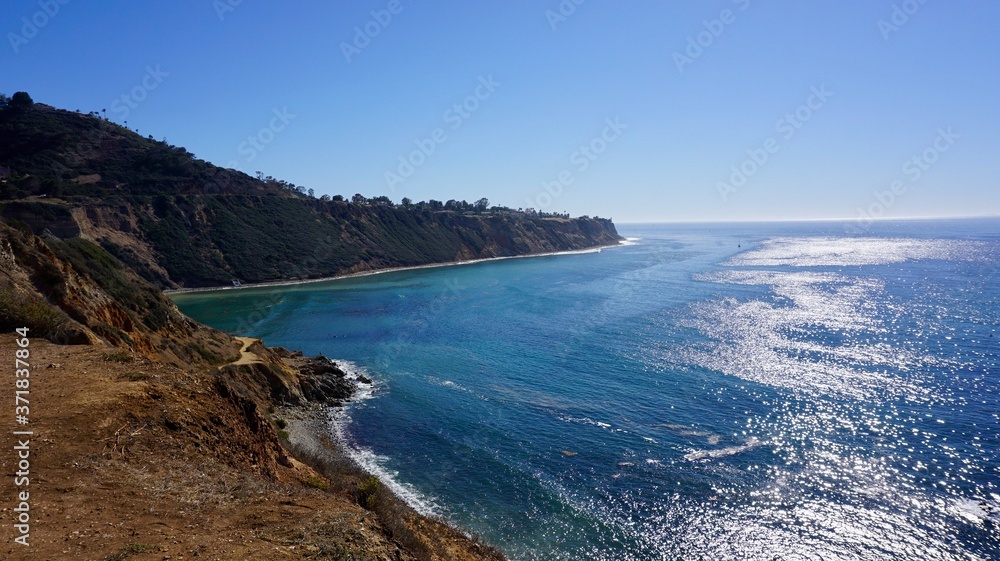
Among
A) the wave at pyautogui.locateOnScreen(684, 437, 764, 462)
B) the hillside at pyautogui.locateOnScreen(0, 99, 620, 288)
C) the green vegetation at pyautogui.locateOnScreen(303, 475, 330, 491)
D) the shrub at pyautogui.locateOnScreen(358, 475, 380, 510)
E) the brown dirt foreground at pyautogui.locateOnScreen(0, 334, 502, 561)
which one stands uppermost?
the hillside at pyautogui.locateOnScreen(0, 99, 620, 288)

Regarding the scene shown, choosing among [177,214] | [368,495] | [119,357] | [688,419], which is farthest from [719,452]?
[177,214]

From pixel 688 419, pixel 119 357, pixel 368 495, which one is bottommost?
pixel 688 419

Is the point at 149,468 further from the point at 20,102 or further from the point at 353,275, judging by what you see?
the point at 20,102

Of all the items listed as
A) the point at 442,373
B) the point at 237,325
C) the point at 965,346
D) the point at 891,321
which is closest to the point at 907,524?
the point at 442,373

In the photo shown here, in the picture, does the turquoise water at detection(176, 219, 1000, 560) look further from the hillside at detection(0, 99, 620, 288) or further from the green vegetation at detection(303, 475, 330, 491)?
the hillside at detection(0, 99, 620, 288)

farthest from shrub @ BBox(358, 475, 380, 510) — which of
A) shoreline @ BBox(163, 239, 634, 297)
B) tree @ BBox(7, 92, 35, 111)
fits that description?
tree @ BBox(7, 92, 35, 111)

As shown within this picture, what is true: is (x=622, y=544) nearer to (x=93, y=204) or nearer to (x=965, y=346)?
(x=965, y=346)

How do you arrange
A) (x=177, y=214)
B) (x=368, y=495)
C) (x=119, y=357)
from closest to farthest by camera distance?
(x=119, y=357), (x=368, y=495), (x=177, y=214)
